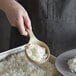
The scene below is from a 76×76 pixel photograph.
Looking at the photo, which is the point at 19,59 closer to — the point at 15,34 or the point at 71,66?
the point at 71,66

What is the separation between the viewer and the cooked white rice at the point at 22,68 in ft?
2.60

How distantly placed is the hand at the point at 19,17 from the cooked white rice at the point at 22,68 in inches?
3.7

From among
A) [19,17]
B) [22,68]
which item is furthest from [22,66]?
[19,17]

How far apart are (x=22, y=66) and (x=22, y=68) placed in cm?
1

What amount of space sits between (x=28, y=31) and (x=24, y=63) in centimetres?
12

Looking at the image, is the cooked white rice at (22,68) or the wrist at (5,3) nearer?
the cooked white rice at (22,68)

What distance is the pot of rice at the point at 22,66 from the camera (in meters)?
0.79

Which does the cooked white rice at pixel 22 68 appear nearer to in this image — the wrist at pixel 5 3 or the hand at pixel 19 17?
the hand at pixel 19 17

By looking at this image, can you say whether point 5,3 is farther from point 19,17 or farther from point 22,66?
point 22,66

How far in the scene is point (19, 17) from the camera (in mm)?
865

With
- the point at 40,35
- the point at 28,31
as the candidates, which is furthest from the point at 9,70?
the point at 40,35

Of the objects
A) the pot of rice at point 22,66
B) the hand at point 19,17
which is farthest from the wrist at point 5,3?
the pot of rice at point 22,66

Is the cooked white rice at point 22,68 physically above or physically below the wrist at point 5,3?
below

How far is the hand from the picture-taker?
2.82 feet
